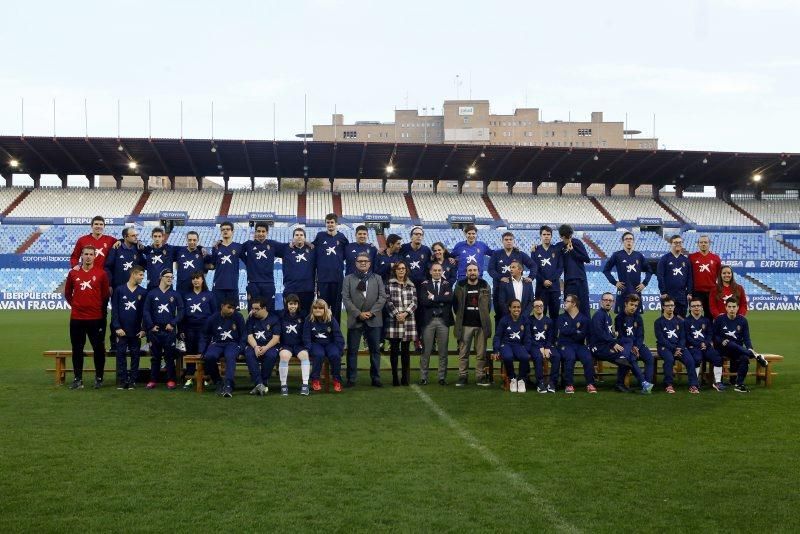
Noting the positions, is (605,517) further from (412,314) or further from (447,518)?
(412,314)

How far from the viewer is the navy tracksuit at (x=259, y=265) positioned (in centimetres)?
1100

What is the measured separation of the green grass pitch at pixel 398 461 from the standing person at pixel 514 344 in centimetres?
44

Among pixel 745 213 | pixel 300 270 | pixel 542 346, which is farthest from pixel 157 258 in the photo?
pixel 745 213

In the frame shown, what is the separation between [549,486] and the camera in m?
5.48

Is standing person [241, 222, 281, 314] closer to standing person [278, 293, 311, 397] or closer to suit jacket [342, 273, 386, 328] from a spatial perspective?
standing person [278, 293, 311, 397]

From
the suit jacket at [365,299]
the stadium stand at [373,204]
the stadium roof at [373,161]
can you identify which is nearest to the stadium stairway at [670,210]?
the stadium roof at [373,161]

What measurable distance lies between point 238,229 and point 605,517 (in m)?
39.4

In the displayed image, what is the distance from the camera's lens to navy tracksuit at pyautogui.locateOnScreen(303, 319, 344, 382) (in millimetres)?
10078

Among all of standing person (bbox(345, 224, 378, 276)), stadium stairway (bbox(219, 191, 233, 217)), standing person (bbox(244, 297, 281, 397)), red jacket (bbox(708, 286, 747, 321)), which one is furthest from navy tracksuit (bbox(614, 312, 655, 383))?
stadium stairway (bbox(219, 191, 233, 217))

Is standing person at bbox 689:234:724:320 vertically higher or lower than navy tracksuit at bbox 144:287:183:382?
higher

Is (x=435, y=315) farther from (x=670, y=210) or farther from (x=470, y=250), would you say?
(x=670, y=210)

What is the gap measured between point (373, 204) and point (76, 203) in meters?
17.0

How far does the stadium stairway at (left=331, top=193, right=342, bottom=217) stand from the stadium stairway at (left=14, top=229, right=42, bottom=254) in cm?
1580

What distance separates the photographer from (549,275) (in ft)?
37.4
